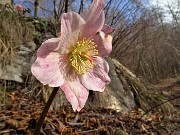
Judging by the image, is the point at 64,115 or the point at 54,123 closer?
the point at 54,123

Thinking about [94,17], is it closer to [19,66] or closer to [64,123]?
[64,123]

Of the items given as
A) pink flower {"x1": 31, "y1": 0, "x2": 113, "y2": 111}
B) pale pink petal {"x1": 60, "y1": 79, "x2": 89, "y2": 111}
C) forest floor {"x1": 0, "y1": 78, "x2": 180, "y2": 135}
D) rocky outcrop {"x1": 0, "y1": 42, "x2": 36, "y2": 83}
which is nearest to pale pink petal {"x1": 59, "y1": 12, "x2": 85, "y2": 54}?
pink flower {"x1": 31, "y1": 0, "x2": 113, "y2": 111}

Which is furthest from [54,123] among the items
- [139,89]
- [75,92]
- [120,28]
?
[120,28]

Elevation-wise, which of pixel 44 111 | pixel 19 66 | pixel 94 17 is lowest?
pixel 19 66

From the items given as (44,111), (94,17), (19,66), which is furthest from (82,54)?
(19,66)

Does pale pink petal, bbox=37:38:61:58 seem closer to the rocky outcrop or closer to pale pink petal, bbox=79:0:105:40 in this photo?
pale pink petal, bbox=79:0:105:40

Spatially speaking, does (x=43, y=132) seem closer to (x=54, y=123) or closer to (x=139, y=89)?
(x=54, y=123)
